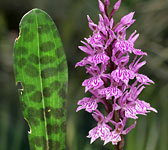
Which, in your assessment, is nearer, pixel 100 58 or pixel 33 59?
pixel 100 58

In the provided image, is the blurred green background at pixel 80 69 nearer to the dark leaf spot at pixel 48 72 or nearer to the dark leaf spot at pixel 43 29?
the dark leaf spot at pixel 48 72

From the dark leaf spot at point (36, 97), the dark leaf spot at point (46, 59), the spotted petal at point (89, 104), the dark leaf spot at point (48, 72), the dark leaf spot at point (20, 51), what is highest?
the dark leaf spot at point (20, 51)

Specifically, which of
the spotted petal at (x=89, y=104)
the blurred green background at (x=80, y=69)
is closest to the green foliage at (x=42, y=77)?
the spotted petal at (x=89, y=104)

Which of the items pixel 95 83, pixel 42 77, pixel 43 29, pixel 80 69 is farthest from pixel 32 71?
pixel 80 69

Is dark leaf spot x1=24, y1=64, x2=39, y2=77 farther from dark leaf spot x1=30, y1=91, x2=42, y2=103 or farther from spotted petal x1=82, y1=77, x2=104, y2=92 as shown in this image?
spotted petal x1=82, y1=77, x2=104, y2=92

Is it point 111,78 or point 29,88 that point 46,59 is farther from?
point 111,78

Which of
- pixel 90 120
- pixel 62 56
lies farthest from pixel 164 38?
pixel 62 56
